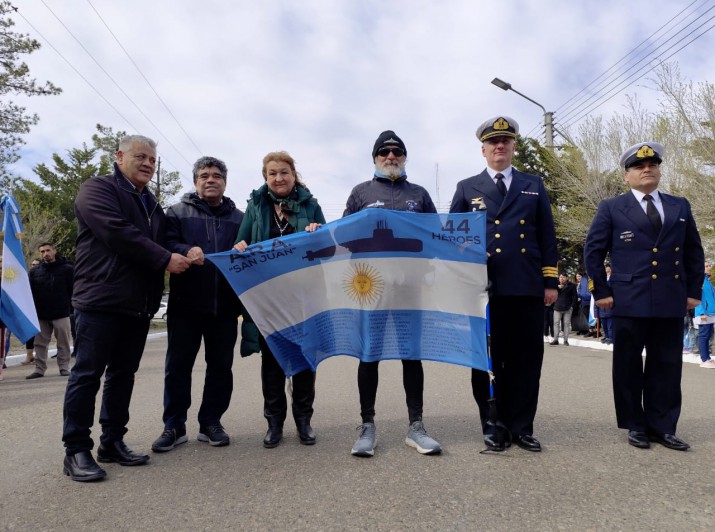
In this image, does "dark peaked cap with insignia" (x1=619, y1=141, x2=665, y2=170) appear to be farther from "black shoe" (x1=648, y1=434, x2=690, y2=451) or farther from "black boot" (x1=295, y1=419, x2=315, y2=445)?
"black boot" (x1=295, y1=419, x2=315, y2=445)

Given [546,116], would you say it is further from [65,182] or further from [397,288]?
[65,182]

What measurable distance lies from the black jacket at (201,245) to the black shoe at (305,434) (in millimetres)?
1003

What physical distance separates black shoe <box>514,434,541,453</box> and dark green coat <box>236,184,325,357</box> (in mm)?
1993

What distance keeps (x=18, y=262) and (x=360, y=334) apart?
637 cm

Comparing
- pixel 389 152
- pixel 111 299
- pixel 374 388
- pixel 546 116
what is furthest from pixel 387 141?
pixel 546 116

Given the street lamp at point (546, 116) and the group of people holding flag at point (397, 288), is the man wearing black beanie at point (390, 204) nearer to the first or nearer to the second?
the group of people holding flag at point (397, 288)

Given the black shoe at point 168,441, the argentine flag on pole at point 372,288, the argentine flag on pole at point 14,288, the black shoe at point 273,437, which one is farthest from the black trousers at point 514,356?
the argentine flag on pole at point 14,288

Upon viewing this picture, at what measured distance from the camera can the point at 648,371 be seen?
4.05 meters

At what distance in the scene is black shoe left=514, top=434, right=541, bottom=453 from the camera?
3.66 m

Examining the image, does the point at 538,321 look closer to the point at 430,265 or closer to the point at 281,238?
the point at 430,265

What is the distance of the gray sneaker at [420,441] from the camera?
Result: 3.58 metres

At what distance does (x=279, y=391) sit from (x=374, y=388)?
2.51 ft

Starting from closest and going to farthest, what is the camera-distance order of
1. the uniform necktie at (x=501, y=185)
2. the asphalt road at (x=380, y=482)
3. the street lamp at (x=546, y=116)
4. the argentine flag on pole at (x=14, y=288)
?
the asphalt road at (x=380, y=482) → the uniform necktie at (x=501, y=185) → the argentine flag on pole at (x=14, y=288) → the street lamp at (x=546, y=116)

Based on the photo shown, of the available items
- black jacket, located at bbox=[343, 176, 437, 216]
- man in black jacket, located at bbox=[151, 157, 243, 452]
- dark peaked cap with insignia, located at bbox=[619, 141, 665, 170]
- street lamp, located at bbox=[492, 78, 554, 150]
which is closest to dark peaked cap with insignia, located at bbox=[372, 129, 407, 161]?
black jacket, located at bbox=[343, 176, 437, 216]
